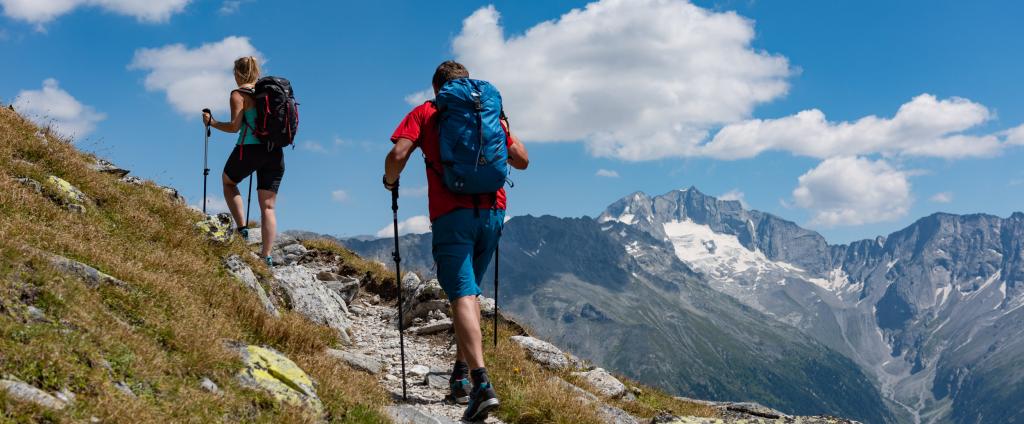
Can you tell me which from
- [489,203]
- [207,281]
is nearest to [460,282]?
[489,203]

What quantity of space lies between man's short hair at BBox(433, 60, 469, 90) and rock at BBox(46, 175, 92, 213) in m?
5.40

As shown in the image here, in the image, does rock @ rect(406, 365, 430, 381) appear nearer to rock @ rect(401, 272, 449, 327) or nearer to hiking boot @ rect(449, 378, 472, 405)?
hiking boot @ rect(449, 378, 472, 405)

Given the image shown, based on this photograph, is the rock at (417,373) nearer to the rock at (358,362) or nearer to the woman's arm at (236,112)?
the rock at (358,362)

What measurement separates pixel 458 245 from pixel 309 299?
594cm

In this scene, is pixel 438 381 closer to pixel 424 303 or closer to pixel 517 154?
pixel 517 154

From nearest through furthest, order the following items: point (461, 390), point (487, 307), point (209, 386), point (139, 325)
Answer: point (209, 386)
point (139, 325)
point (461, 390)
point (487, 307)

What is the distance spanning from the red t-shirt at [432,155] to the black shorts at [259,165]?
541 cm

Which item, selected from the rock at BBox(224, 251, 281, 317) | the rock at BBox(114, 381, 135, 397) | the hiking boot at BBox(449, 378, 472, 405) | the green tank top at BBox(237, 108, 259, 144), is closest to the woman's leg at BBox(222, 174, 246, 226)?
the green tank top at BBox(237, 108, 259, 144)

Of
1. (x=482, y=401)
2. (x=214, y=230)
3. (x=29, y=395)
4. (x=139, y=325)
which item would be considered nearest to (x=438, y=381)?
(x=482, y=401)

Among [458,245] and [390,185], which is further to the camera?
[390,185]

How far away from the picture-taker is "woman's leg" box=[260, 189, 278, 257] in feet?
39.9

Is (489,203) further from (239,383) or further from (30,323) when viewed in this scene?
(30,323)

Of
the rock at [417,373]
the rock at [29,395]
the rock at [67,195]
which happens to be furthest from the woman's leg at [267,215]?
the rock at [29,395]

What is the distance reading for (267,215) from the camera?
487 inches
